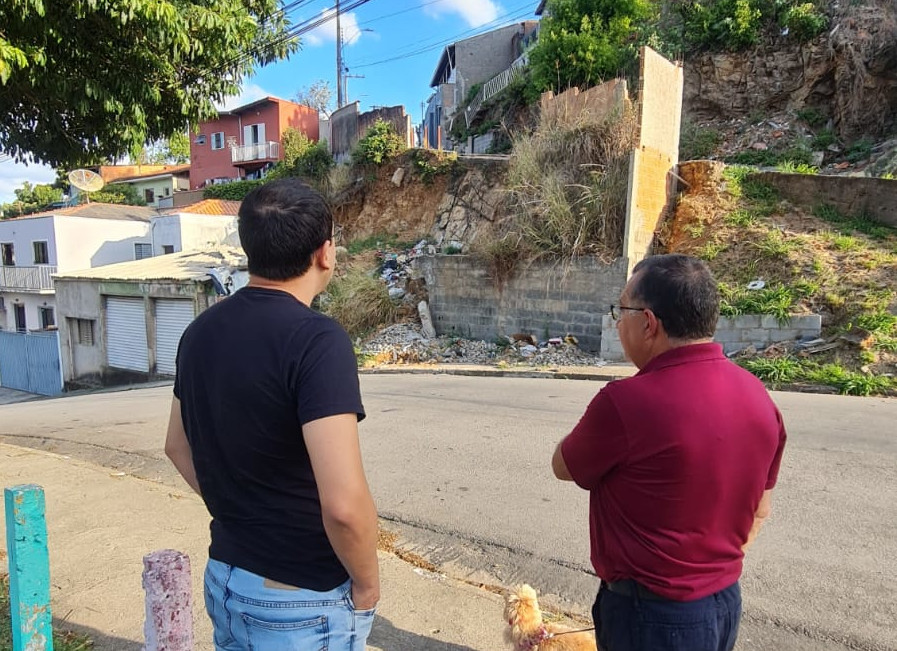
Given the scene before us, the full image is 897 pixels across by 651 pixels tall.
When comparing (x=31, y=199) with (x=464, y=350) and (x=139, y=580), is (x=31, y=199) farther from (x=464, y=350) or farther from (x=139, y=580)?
(x=139, y=580)

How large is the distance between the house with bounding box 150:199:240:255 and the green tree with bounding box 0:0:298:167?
17.7m

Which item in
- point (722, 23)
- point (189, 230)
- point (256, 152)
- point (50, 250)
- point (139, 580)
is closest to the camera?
point (139, 580)

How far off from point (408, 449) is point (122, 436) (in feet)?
12.4

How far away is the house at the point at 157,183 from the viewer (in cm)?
3878

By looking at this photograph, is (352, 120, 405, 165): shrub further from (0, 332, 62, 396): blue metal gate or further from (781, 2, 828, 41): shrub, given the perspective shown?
(0, 332, 62, 396): blue metal gate

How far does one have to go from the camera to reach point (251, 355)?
4.70 feet

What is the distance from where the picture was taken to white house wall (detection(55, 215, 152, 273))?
2491 centimetres

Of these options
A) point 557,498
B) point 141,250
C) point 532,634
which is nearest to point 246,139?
point 141,250

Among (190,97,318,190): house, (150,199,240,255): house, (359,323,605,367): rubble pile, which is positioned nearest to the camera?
(359,323,605,367): rubble pile

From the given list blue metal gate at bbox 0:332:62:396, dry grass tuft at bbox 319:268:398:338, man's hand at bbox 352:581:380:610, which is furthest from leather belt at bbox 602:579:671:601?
blue metal gate at bbox 0:332:62:396

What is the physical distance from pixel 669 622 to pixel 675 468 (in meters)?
0.44

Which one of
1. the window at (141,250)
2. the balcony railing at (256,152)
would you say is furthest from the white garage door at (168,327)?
the balcony railing at (256,152)

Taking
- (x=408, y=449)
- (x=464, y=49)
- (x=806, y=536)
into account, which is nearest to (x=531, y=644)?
(x=806, y=536)

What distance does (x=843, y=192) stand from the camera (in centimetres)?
1070
